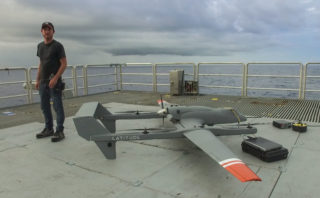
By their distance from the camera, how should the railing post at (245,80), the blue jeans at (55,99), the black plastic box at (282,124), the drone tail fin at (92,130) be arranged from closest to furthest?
the drone tail fin at (92,130) → the blue jeans at (55,99) → the black plastic box at (282,124) → the railing post at (245,80)

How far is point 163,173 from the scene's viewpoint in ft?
10.5

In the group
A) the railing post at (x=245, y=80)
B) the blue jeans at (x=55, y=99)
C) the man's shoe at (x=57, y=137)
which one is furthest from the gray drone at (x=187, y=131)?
the railing post at (x=245, y=80)

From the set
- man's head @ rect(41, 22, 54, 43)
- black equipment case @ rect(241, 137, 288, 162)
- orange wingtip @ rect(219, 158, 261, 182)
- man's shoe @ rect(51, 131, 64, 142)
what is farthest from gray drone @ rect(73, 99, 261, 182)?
man's head @ rect(41, 22, 54, 43)

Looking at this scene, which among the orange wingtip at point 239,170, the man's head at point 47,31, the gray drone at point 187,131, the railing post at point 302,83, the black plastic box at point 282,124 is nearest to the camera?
the orange wingtip at point 239,170

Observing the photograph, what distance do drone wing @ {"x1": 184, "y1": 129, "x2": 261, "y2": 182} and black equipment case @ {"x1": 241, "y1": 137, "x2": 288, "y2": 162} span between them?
712 millimetres

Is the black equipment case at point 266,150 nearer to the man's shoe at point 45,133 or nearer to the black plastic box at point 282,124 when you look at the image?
the black plastic box at point 282,124

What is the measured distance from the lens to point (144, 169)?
10.9 ft

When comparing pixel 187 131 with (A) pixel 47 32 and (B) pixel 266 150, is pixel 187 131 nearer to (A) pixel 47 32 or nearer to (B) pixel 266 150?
(B) pixel 266 150

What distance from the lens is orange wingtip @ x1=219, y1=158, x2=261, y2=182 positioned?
90.7 inches

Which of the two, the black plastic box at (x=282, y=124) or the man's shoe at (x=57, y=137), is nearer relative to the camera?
the man's shoe at (x=57, y=137)

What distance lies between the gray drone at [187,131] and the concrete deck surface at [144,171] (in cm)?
33

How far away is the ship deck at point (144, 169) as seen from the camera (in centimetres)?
275

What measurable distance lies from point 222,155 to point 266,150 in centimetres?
98

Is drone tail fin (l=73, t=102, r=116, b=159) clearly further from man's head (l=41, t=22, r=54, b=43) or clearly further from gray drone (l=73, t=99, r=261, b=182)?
man's head (l=41, t=22, r=54, b=43)
